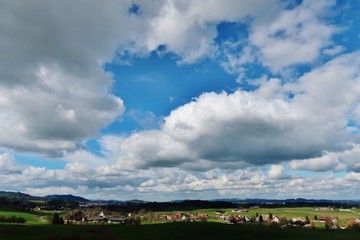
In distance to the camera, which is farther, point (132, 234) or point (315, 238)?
point (132, 234)

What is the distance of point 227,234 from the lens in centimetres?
13850

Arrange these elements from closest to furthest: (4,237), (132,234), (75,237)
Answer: (4,237), (75,237), (132,234)

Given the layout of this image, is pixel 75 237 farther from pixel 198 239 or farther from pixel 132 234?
pixel 198 239

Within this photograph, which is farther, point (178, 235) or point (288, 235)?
point (288, 235)

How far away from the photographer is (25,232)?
144 metres

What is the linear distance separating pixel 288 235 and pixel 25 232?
4197 inches

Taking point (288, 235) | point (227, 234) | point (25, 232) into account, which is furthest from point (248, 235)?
point (25, 232)

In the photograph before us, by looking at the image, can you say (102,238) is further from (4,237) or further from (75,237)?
(4,237)

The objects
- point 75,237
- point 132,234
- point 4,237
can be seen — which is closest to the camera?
point 4,237

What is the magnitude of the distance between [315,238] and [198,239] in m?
44.7

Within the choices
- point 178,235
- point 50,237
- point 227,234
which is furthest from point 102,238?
point 227,234

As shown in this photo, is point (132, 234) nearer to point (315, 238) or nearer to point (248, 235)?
point (248, 235)

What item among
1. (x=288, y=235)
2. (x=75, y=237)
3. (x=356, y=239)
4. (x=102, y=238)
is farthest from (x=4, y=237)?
(x=356, y=239)

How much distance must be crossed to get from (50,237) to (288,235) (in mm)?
94063
